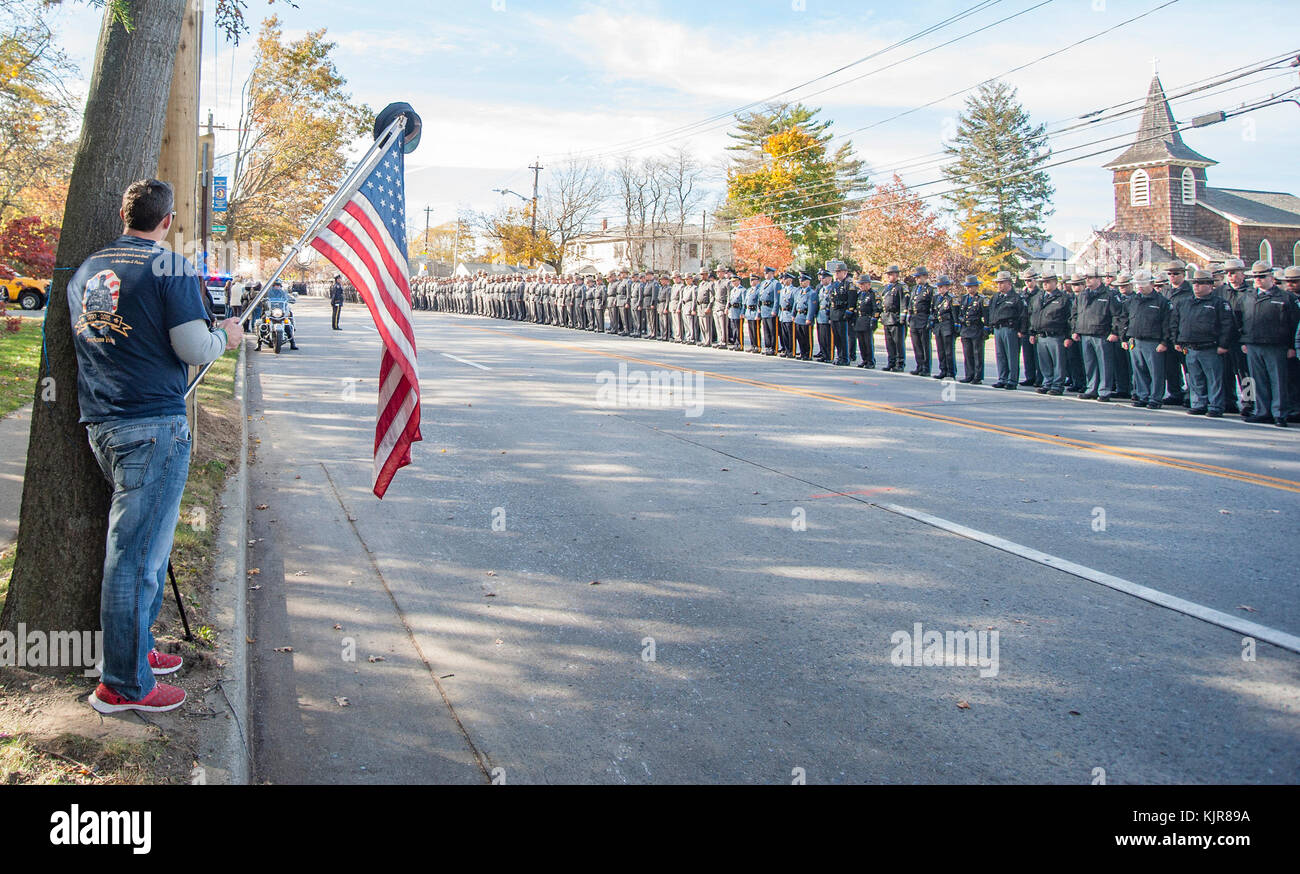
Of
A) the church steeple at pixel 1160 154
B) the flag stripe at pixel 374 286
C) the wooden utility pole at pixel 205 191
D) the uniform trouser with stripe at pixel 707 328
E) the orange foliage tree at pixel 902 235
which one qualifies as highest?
the church steeple at pixel 1160 154

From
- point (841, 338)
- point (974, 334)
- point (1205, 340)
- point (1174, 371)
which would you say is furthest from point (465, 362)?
point (1205, 340)

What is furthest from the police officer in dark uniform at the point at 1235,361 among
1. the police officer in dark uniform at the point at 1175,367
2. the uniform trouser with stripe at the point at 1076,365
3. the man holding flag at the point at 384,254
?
the man holding flag at the point at 384,254

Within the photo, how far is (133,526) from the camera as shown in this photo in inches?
145

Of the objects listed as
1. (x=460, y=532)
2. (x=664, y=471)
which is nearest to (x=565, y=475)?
(x=664, y=471)

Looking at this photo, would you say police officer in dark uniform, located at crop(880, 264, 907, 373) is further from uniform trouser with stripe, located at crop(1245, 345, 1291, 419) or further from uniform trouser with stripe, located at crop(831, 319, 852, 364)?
uniform trouser with stripe, located at crop(1245, 345, 1291, 419)

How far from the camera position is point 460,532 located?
23.4ft

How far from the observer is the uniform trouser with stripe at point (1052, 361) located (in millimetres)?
16609

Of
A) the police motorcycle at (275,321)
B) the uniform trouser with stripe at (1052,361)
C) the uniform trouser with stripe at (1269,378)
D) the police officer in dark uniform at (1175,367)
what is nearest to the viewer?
the uniform trouser with stripe at (1269,378)

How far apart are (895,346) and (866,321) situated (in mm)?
1036

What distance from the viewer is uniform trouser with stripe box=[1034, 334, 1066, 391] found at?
54.5 feet

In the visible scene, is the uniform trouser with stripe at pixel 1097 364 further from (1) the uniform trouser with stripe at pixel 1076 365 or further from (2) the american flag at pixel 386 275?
(2) the american flag at pixel 386 275

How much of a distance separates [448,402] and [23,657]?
9.75m

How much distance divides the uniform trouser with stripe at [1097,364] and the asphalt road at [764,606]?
15.2 feet
